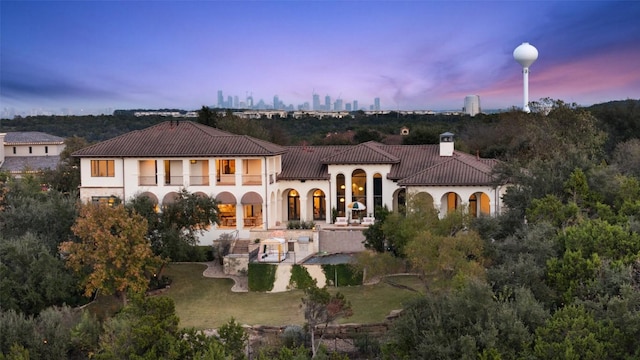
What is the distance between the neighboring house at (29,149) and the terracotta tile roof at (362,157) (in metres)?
45.0

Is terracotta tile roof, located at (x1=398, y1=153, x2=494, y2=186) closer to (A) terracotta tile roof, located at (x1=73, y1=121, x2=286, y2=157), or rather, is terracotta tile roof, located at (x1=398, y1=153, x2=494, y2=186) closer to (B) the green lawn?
(B) the green lawn

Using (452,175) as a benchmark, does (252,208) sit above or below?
below

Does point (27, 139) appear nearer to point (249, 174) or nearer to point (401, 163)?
point (249, 174)

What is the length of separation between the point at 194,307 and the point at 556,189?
17.9 metres

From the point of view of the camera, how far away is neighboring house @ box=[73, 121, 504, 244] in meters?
43.6

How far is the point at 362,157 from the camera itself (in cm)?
4494

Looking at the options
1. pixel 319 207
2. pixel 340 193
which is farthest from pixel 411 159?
pixel 319 207

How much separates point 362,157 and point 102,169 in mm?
17645

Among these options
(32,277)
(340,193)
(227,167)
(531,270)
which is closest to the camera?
(531,270)

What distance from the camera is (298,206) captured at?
4794cm

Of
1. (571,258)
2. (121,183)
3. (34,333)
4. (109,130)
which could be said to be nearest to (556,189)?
(571,258)

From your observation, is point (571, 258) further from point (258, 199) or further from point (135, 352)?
point (258, 199)

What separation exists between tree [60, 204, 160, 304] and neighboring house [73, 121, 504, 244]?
11835 millimetres

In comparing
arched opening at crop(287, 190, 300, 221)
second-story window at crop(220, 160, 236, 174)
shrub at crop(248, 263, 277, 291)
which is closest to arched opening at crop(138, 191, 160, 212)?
second-story window at crop(220, 160, 236, 174)
